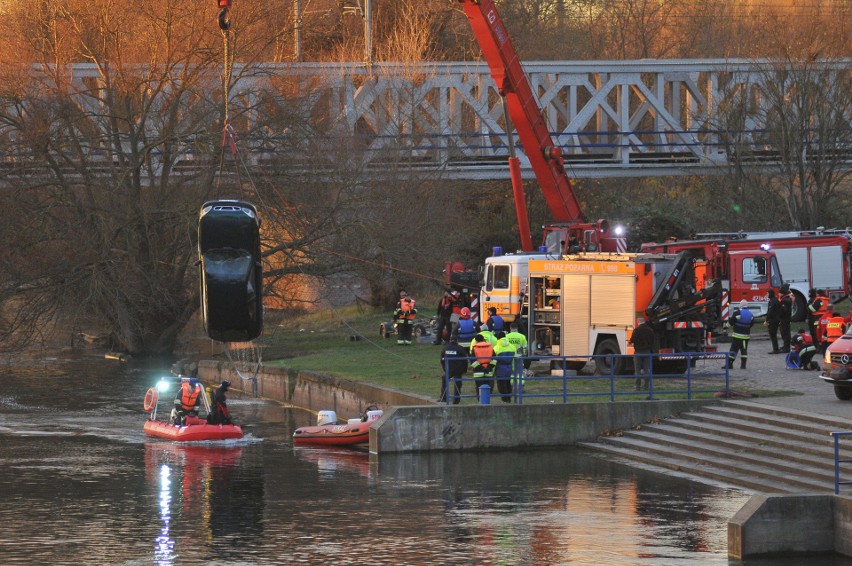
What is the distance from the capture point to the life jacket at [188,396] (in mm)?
30922

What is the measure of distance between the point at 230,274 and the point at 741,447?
9.34m

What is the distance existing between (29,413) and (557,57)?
4187 centimetres

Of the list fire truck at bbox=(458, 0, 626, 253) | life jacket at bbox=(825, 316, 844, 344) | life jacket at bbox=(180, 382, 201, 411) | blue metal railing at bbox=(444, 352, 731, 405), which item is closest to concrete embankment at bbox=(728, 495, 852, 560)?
blue metal railing at bbox=(444, 352, 731, 405)

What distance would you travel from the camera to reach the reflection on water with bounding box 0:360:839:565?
61.1 ft

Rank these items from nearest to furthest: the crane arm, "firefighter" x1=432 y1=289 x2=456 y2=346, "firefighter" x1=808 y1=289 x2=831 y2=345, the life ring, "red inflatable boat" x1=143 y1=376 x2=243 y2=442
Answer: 1. "red inflatable boat" x1=143 y1=376 x2=243 y2=442
2. the life ring
3. "firefighter" x1=808 y1=289 x2=831 y2=345
4. the crane arm
5. "firefighter" x1=432 y1=289 x2=456 y2=346

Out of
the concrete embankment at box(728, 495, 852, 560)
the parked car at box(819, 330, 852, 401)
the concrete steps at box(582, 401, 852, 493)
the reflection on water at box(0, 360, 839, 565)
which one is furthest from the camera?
the parked car at box(819, 330, 852, 401)

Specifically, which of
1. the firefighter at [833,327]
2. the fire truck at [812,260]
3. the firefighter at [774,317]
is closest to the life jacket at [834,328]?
the firefighter at [833,327]

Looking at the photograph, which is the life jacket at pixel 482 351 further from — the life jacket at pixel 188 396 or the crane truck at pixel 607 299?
the life jacket at pixel 188 396

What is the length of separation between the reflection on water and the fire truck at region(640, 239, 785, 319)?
697 inches

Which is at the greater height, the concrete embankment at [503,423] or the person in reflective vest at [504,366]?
the person in reflective vest at [504,366]

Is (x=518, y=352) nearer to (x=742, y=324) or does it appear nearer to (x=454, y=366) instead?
(x=454, y=366)

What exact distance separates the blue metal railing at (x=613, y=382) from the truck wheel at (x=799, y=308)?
36.7 feet

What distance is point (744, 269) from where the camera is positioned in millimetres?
45031

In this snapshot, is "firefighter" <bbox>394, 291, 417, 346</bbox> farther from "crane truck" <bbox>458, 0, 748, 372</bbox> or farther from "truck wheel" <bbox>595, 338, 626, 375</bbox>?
"truck wheel" <bbox>595, 338, 626, 375</bbox>
